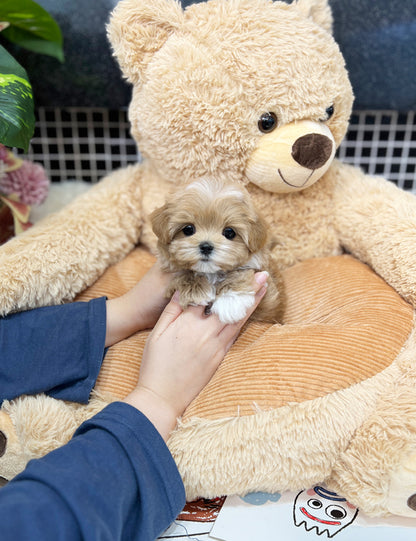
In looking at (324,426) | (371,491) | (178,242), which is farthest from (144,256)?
(371,491)

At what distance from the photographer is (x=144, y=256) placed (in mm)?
1406

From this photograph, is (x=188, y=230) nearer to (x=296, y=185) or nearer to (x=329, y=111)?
(x=296, y=185)

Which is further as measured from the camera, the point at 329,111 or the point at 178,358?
the point at 329,111

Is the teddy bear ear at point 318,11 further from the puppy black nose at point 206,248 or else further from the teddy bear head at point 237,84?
the puppy black nose at point 206,248

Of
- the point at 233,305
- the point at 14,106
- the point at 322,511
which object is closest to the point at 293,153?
the point at 233,305

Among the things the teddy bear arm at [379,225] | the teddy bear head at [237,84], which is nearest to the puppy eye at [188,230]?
the teddy bear head at [237,84]

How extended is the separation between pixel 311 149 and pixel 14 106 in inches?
27.0

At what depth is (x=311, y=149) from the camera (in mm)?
1151

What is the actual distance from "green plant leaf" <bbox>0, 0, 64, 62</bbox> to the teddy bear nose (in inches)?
32.2

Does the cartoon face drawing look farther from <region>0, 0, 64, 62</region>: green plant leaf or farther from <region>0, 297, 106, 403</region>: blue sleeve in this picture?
<region>0, 0, 64, 62</region>: green plant leaf

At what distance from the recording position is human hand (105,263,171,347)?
1.17 m

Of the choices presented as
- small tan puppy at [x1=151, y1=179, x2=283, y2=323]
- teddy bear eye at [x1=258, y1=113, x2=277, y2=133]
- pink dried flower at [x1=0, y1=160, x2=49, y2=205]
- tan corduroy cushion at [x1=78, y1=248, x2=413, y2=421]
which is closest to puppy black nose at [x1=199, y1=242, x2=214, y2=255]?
small tan puppy at [x1=151, y1=179, x2=283, y2=323]

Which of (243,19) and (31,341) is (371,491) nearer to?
(31,341)

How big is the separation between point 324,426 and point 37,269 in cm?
74
